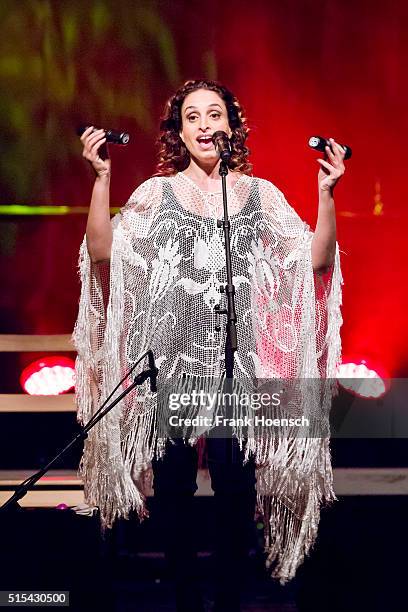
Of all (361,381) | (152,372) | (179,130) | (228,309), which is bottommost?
(361,381)

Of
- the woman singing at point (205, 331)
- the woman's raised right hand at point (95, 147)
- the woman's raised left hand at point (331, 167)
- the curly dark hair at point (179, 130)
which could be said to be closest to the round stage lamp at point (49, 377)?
the woman singing at point (205, 331)

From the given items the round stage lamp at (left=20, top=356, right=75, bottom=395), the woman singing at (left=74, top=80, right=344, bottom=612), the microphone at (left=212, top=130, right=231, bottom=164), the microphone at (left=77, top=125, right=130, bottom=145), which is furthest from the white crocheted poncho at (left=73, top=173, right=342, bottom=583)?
the round stage lamp at (left=20, top=356, right=75, bottom=395)

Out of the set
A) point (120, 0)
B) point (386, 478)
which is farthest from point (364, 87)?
point (386, 478)

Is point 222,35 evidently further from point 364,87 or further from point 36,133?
point 36,133

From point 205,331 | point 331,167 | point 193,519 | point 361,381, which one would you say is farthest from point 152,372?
point 361,381

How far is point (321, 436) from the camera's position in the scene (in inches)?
88.8

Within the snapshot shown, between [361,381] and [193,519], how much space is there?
1200mm

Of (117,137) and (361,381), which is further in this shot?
(361,381)

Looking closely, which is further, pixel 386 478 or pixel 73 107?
pixel 73 107

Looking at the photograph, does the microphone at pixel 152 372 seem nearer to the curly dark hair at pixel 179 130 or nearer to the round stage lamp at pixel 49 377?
the curly dark hair at pixel 179 130

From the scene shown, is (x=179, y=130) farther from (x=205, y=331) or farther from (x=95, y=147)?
(x=205, y=331)

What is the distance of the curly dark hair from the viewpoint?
2348 mm

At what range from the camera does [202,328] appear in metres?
2.18

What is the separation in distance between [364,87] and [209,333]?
1740 millimetres
